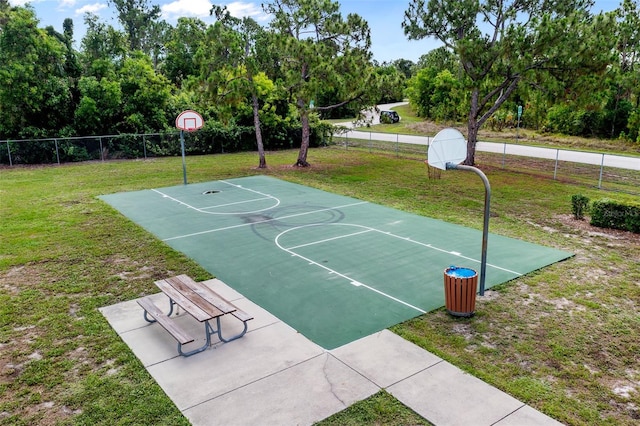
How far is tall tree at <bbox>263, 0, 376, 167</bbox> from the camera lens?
19828 mm

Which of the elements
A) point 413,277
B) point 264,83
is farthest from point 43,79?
point 413,277

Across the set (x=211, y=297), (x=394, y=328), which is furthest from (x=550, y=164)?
(x=211, y=297)

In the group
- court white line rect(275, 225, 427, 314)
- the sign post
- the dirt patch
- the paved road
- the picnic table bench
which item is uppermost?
the sign post

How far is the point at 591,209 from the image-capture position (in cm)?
1289

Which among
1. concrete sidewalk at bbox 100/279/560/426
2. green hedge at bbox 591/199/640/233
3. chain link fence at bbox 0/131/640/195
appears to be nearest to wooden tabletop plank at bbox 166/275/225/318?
concrete sidewalk at bbox 100/279/560/426

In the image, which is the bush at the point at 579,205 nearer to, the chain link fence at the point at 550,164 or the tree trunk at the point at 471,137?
the chain link fence at the point at 550,164

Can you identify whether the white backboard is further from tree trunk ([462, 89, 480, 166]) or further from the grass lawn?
tree trunk ([462, 89, 480, 166])

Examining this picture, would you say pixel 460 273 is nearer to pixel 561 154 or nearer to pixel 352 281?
pixel 352 281

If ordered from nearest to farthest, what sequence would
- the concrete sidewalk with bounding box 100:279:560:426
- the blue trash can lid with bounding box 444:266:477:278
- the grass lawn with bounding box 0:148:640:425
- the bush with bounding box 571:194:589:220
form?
the concrete sidewalk with bounding box 100:279:560:426 < the grass lawn with bounding box 0:148:640:425 < the blue trash can lid with bounding box 444:266:477:278 < the bush with bounding box 571:194:589:220

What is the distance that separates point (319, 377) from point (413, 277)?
12.3ft

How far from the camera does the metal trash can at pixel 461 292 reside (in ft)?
24.1

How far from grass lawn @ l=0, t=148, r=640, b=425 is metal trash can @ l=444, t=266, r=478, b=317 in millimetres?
182

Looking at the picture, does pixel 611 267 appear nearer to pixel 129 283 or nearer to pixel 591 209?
pixel 591 209

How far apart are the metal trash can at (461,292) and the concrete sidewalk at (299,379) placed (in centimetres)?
120
